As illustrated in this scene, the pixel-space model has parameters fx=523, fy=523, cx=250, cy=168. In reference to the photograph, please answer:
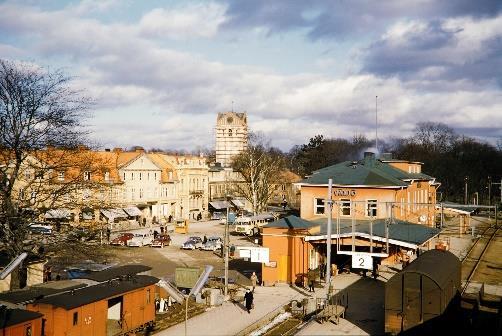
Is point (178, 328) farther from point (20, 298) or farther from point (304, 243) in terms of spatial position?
point (304, 243)

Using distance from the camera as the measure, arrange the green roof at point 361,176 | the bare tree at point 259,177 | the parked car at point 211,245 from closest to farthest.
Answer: the green roof at point 361,176, the parked car at point 211,245, the bare tree at point 259,177

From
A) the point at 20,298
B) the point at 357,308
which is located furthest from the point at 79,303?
the point at 357,308

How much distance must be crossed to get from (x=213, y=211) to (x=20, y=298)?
67.6m

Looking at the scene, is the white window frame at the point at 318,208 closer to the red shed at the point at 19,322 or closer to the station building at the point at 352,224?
the station building at the point at 352,224

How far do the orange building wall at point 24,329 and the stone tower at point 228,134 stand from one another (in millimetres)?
109843

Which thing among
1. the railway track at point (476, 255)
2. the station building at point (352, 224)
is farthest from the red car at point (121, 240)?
the railway track at point (476, 255)

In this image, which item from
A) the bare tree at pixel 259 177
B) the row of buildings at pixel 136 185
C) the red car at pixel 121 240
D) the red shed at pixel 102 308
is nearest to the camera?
the red shed at pixel 102 308

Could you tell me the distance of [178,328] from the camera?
24.4 m

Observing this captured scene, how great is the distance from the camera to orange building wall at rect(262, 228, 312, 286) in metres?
33.2

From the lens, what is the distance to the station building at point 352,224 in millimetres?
32688

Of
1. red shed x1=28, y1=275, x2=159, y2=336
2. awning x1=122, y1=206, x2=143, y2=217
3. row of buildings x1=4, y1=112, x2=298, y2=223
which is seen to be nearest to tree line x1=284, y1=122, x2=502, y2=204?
row of buildings x1=4, y1=112, x2=298, y2=223

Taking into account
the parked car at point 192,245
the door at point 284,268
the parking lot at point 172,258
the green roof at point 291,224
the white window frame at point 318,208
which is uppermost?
the white window frame at point 318,208

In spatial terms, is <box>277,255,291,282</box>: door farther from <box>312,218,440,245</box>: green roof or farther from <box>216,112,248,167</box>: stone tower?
<box>216,112,248,167</box>: stone tower

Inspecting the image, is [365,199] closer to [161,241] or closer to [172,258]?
[172,258]
